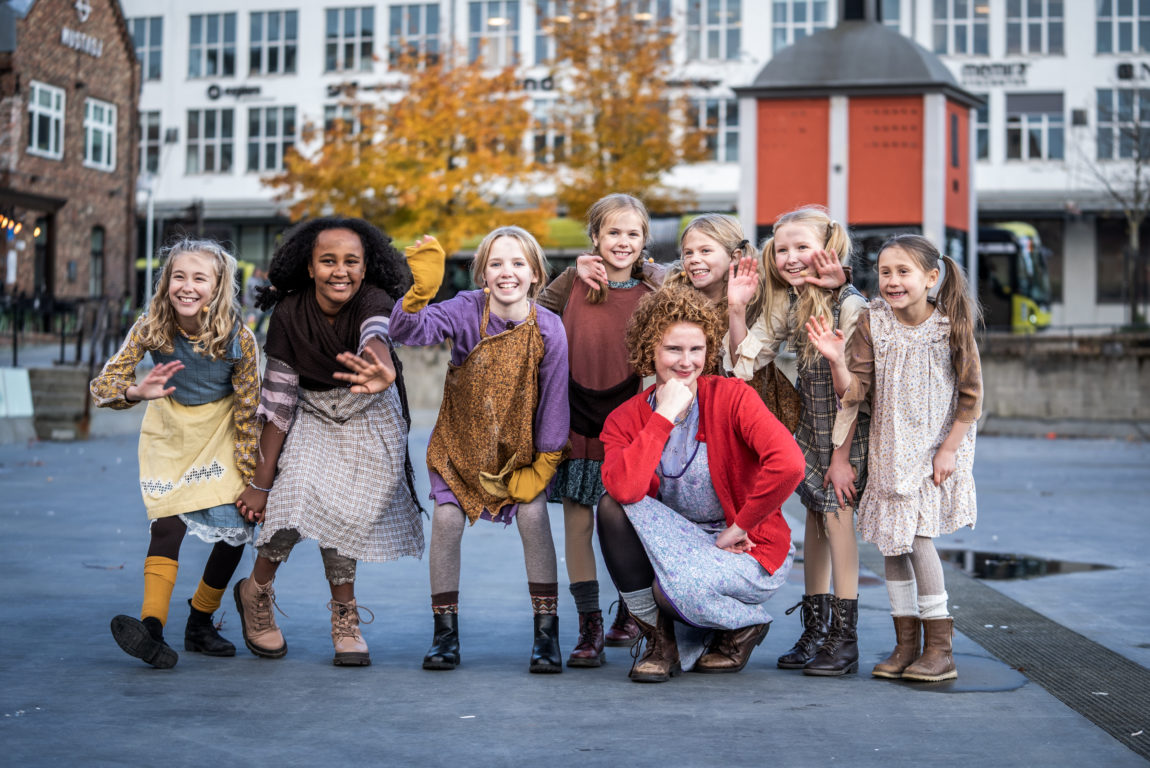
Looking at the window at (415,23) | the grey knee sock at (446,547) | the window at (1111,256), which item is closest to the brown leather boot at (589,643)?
the grey knee sock at (446,547)

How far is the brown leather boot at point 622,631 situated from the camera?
605 centimetres

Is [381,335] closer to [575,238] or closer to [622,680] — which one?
[622,680]

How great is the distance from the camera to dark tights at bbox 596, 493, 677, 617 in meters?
5.20

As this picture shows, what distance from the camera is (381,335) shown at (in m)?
5.35

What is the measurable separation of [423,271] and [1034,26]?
48.3 metres

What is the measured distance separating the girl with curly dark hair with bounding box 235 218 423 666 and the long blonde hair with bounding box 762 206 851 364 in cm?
146

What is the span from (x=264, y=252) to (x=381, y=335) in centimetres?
5219

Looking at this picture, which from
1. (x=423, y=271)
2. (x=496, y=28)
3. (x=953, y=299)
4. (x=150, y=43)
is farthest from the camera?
(x=150, y=43)

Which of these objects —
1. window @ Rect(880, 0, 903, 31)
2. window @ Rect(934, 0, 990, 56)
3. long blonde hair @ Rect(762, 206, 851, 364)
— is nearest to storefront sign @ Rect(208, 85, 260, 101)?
window @ Rect(880, 0, 903, 31)

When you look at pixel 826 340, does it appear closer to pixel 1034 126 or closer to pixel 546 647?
pixel 546 647

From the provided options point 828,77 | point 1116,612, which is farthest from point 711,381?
point 828,77

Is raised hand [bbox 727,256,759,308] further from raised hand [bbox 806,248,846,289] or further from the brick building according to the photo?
the brick building

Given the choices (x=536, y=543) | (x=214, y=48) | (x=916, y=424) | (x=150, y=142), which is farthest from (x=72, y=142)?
(x=916, y=424)

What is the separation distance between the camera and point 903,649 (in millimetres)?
Result: 5293
